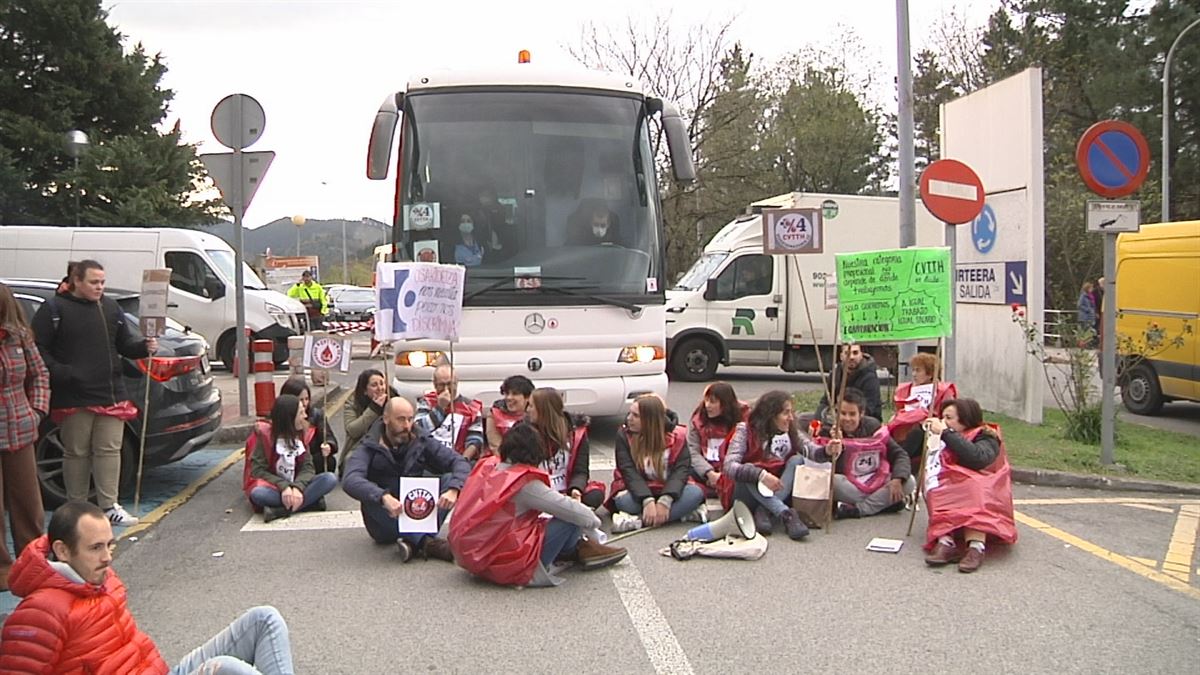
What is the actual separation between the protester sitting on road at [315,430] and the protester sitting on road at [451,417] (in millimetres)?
726

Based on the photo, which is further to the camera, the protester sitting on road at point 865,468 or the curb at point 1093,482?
the curb at point 1093,482

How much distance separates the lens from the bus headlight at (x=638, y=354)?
360 inches

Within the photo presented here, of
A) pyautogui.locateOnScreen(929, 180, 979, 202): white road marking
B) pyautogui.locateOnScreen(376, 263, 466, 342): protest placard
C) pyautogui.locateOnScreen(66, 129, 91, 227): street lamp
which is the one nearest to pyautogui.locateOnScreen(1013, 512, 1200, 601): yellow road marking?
pyautogui.locateOnScreen(929, 180, 979, 202): white road marking

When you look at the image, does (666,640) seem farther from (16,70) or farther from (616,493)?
(16,70)

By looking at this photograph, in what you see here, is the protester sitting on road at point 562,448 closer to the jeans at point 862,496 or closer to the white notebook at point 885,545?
the jeans at point 862,496

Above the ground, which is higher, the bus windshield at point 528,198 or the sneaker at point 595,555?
the bus windshield at point 528,198

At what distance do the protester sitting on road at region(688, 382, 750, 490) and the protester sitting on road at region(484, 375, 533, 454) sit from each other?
1227 millimetres

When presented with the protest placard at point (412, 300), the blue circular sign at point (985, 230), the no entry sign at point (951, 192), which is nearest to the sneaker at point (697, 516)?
the protest placard at point (412, 300)

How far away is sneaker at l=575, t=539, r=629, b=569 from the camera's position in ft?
19.7

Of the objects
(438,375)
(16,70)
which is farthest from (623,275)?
(16,70)

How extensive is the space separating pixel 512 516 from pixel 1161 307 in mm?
10880

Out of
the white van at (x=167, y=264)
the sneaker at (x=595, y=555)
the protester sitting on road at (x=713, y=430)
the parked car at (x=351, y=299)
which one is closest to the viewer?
the sneaker at (x=595, y=555)

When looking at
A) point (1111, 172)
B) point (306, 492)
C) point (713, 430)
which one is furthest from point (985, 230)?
point (306, 492)

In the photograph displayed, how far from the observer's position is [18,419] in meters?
5.71
